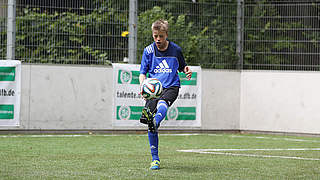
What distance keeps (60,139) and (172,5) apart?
4933 millimetres

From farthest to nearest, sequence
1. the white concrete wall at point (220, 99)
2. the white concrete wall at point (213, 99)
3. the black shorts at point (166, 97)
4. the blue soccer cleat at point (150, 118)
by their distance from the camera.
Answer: the white concrete wall at point (220, 99) → the white concrete wall at point (213, 99) → the black shorts at point (166, 97) → the blue soccer cleat at point (150, 118)

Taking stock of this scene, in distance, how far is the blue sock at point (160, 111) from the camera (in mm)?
A: 6785

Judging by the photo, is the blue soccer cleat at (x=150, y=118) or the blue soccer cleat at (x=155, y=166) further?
the blue soccer cleat at (x=155, y=166)

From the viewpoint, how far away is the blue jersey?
284 inches

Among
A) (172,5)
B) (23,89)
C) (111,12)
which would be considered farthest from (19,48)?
(172,5)

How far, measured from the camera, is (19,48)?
13.0 m

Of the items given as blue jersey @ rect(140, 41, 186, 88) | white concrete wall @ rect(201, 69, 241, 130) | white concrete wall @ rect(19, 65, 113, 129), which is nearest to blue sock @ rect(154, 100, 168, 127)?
blue jersey @ rect(140, 41, 186, 88)

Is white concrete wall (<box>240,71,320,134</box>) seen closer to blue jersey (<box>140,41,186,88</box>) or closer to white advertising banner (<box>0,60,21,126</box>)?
white advertising banner (<box>0,60,21,126</box>)

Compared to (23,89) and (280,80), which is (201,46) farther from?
(23,89)

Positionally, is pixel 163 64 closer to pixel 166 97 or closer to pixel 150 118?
pixel 166 97

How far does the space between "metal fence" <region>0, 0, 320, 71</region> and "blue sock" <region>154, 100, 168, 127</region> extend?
22.1 feet

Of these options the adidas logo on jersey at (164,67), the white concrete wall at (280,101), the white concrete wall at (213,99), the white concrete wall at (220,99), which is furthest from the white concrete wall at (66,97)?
the adidas logo on jersey at (164,67)

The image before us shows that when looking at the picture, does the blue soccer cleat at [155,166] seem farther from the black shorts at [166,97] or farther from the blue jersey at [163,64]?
the blue jersey at [163,64]

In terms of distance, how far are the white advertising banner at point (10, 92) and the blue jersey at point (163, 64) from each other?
6.06 m
